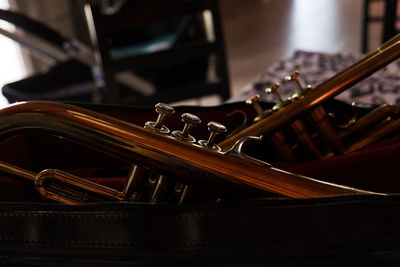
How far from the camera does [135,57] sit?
113 centimetres

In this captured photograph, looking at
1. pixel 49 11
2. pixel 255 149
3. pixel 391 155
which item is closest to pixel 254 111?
pixel 255 149

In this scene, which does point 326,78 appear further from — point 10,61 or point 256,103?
point 10,61

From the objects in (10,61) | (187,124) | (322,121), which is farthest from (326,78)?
(10,61)

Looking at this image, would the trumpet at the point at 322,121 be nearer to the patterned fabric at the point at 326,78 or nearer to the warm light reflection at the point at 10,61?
the patterned fabric at the point at 326,78

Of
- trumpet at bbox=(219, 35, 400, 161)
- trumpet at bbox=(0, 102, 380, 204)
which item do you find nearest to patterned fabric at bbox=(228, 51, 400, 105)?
trumpet at bbox=(219, 35, 400, 161)

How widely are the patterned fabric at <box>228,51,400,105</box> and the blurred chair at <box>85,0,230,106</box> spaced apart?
Answer: 264mm

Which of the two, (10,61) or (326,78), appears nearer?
(326,78)

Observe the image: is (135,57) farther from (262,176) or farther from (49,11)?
(49,11)

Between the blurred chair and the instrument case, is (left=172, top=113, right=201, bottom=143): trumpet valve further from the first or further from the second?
the blurred chair

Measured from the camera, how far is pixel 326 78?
0.85 meters

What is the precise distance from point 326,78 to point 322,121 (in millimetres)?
386

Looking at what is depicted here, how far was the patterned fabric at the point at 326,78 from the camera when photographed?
78 cm

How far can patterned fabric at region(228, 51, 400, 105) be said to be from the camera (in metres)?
0.78

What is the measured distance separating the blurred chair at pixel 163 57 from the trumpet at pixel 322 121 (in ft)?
2.24
